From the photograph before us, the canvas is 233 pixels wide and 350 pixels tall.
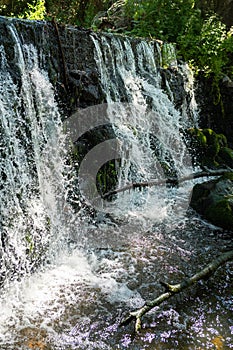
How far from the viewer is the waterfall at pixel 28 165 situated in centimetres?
492

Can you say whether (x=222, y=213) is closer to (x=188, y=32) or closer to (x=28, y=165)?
(x=28, y=165)

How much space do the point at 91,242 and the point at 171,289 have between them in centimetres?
199

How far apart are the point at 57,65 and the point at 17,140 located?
6.18ft

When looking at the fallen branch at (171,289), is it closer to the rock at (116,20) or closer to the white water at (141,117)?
the white water at (141,117)

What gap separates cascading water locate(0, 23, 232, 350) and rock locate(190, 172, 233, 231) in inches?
10.8

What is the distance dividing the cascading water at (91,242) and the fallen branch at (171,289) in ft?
0.50

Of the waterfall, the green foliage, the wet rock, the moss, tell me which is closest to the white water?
the moss

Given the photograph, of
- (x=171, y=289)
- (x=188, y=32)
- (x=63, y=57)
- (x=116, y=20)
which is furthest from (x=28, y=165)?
(x=116, y=20)

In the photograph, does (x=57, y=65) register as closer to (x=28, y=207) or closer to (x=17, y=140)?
(x=17, y=140)

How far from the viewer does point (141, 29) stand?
1061 centimetres

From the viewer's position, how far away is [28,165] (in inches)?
219

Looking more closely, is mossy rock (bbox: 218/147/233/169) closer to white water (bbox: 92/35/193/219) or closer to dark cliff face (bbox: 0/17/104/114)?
white water (bbox: 92/35/193/219)

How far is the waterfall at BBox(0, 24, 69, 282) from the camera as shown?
→ 4.92 metres

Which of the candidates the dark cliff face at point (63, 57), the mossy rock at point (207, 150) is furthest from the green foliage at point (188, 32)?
the dark cliff face at point (63, 57)
